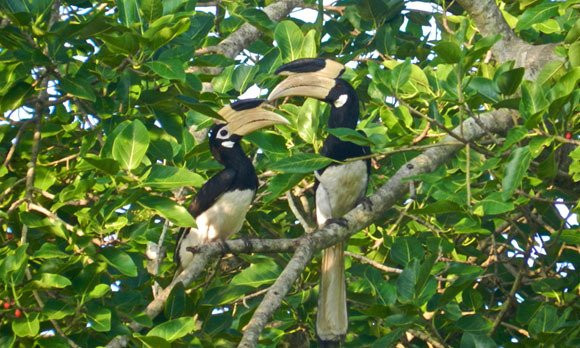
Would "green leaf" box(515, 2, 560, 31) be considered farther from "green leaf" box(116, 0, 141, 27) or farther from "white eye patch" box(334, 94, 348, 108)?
"white eye patch" box(334, 94, 348, 108)

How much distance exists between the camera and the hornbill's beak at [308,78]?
553 centimetres

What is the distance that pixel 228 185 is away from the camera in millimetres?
6031

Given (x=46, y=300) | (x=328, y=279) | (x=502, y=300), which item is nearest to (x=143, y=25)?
(x=46, y=300)

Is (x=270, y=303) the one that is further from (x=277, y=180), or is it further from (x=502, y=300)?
(x=502, y=300)

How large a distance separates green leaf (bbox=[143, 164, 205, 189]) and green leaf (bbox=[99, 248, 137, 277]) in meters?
0.40

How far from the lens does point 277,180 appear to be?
4.48 m

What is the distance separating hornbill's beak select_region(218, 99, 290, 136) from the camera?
5.54 m

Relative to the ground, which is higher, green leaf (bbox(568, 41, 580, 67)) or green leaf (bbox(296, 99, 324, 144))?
green leaf (bbox(568, 41, 580, 67))

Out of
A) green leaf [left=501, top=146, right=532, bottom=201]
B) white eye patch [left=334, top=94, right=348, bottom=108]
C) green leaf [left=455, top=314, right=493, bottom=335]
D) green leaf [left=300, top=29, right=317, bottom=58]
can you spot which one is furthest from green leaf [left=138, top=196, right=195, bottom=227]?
white eye patch [left=334, top=94, right=348, bottom=108]

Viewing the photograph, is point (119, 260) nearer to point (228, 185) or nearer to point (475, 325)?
point (475, 325)

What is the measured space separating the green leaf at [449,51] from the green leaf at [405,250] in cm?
108

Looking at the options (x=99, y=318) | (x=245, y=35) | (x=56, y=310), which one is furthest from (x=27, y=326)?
(x=245, y=35)

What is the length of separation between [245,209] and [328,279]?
772 mm

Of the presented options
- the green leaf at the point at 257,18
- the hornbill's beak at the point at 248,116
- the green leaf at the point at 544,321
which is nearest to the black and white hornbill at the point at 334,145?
the hornbill's beak at the point at 248,116
